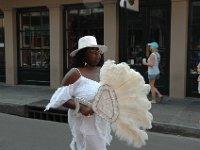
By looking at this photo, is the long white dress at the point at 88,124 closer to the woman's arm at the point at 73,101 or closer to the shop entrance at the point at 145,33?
the woman's arm at the point at 73,101

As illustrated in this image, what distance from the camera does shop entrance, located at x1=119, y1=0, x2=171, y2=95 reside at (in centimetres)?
1147

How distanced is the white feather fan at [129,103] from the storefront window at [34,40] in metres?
10.9

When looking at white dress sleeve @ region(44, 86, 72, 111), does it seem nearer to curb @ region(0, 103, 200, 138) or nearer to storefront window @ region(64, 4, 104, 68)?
curb @ region(0, 103, 200, 138)

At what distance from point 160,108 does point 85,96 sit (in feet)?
22.2

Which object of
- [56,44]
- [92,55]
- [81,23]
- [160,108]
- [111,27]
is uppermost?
[81,23]

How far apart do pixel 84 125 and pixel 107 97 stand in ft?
1.18

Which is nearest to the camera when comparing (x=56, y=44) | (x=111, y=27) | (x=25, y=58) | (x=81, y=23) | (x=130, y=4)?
(x=130, y=4)

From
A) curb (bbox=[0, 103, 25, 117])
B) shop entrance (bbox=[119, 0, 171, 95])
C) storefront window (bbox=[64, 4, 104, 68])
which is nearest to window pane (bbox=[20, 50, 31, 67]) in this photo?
storefront window (bbox=[64, 4, 104, 68])

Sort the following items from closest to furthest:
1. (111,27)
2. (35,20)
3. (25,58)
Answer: (111,27), (35,20), (25,58)

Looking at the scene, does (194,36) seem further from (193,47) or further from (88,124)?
(88,124)

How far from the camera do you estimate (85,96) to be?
320 centimetres

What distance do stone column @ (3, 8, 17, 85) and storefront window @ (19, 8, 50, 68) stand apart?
0.26 meters

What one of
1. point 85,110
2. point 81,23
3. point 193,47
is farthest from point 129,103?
point 81,23

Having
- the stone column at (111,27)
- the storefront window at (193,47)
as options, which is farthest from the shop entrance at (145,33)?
the storefront window at (193,47)
